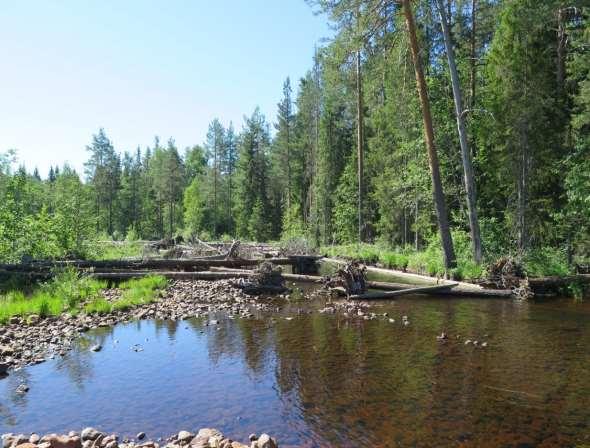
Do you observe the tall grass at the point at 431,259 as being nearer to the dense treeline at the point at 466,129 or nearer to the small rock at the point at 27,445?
the dense treeline at the point at 466,129

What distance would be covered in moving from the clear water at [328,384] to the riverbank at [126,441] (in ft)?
0.91

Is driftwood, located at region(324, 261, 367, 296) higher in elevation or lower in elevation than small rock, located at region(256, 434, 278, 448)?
higher

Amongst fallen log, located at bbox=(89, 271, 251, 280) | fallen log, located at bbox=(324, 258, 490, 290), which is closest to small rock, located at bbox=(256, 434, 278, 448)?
fallen log, located at bbox=(324, 258, 490, 290)

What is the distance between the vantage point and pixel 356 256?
25.7 m

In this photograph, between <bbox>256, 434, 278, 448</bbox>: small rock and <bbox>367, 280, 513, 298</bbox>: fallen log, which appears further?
<bbox>367, 280, 513, 298</bbox>: fallen log

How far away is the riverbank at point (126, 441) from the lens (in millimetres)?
4637

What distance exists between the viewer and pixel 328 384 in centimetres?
685

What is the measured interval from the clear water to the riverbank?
0.28m

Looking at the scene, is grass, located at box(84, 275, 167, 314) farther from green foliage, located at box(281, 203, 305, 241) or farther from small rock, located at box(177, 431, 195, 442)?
green foliage, located at box(281, 203, 305, 241)

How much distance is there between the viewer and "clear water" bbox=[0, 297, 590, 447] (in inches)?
214

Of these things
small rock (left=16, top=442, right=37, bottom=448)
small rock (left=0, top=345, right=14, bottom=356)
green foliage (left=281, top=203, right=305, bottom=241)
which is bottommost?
small rock (left=16, top=442, right=37, bottom=448)

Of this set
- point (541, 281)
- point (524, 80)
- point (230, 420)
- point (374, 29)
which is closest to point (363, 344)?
point (230, 420)

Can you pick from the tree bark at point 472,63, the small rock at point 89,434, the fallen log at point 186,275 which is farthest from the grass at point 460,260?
the small rock at point 89,434

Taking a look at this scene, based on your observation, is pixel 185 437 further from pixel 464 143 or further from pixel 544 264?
pixel 464 143
